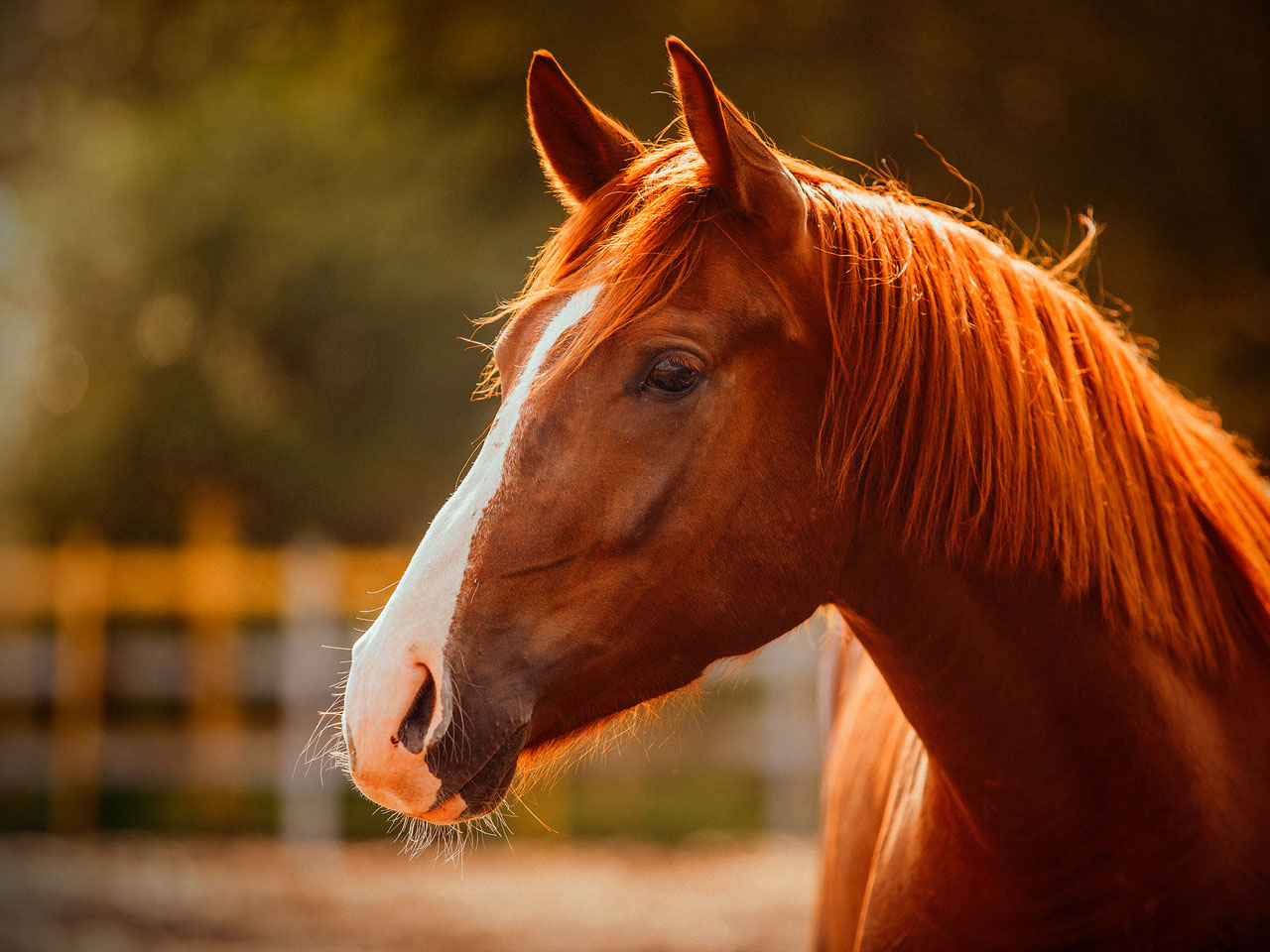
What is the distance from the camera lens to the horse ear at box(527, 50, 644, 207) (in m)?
1.87

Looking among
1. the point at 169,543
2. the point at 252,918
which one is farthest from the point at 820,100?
the point at 169,543

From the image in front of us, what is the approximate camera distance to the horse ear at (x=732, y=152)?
1.50 meters

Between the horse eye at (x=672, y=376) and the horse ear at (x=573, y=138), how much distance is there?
50 centimetres

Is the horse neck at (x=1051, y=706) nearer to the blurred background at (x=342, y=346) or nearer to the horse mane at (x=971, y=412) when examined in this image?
the horse mane at (x=971, y=412)

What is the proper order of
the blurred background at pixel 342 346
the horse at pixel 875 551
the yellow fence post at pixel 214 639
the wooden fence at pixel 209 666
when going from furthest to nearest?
the yellow fence post at pixel 214 639, the wooden fence at pixel 209 666, the blurred background at pixel 342 346, the horse at pixel 875 551

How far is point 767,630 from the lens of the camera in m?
1.66

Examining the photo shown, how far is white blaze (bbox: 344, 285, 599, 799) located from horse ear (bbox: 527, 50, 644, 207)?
46 centimetres

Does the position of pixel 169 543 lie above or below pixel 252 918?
above

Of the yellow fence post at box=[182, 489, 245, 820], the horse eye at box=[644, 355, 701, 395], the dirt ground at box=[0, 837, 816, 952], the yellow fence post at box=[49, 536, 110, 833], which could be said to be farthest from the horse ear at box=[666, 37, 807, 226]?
the yellow fence post at box=[49, 536, 110, 833]

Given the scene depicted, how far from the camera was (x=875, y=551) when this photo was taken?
5.51 ft

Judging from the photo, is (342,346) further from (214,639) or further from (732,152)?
(732,152)

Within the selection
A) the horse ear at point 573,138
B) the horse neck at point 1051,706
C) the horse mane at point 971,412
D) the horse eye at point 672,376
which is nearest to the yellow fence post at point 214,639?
the horse ear at point 573,138

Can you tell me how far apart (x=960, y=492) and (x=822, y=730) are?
7.69 ft

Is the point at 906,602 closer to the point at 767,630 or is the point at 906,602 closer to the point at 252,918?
the point at 767,630
